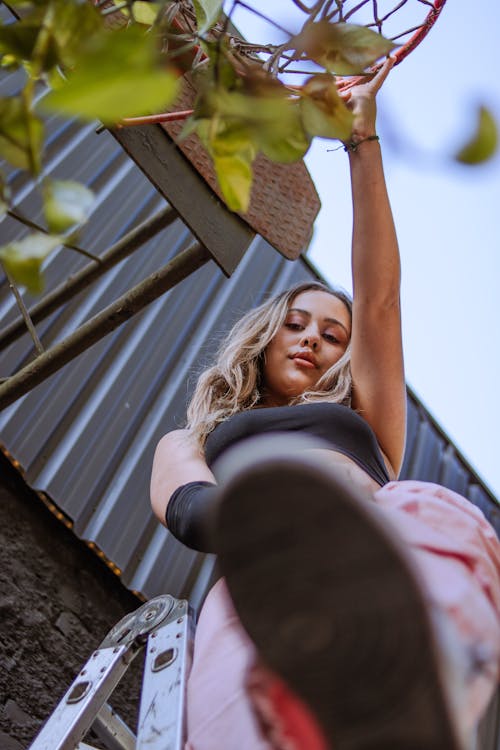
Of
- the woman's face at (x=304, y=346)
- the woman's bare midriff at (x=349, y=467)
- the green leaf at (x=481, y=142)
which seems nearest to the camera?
the green leaf at (x=481, y=142)

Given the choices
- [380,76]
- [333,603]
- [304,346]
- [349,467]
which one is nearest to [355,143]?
[380,76]

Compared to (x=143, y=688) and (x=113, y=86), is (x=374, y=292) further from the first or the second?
(x=113, y=86)

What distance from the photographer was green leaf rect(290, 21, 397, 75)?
0.84 meters

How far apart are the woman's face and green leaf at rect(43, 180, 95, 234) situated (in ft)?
3.82

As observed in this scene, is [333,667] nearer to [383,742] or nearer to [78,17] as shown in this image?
[383,742]

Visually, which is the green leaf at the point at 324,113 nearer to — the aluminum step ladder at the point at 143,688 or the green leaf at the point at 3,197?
the green leaf at the point at 3,197

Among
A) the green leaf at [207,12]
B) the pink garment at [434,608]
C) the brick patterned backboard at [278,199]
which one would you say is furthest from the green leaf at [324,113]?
the brick patterned backboard at [278,199]

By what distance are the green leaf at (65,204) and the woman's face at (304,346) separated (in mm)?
1165

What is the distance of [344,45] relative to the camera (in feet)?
2.79

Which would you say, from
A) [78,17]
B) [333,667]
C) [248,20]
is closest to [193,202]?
[248,20]

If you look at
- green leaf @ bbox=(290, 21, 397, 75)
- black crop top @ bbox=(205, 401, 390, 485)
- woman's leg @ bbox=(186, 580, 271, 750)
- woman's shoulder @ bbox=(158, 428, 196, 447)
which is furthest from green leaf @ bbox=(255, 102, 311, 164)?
woman's shoulder @ bbox=(158, 428, 196, 447)

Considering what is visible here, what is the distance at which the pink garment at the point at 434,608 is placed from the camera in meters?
0.72

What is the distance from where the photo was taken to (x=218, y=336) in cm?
330

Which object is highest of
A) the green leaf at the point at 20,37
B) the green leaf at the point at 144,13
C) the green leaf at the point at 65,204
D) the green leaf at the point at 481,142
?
the green leaf at the point at 20,37
